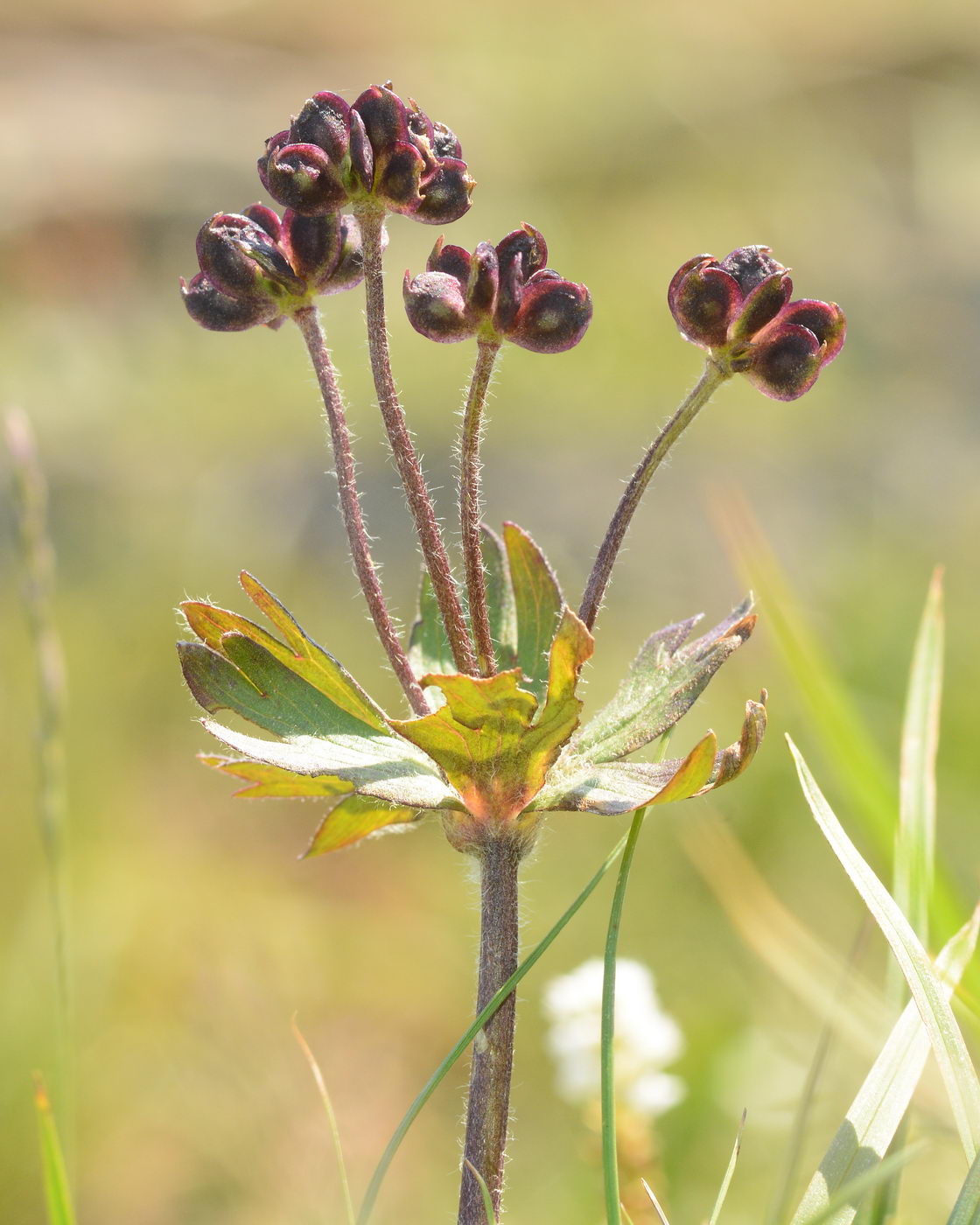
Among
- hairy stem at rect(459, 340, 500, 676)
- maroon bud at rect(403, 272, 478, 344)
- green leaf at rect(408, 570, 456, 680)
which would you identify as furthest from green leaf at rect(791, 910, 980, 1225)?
maroon bud at rect(403, 272, 478, 344)

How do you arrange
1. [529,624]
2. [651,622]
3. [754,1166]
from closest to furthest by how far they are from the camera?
1. [529,624]
2. [754,1166]
3. [651,622]

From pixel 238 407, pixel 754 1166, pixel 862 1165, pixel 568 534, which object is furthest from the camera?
pixel 238 407

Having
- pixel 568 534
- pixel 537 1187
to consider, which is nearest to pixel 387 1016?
pixel 537 1187

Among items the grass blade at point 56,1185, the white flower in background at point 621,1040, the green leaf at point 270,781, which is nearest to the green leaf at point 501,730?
the green leaf at point 270,781

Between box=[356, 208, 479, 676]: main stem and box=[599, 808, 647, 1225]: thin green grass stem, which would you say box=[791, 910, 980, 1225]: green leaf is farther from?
box=[356, 208, 479, 676]: main stem

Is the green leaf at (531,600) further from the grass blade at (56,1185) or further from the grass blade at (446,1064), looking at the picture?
the grass blade at (56,1185)

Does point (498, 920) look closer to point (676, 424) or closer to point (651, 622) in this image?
point (676, 424)
